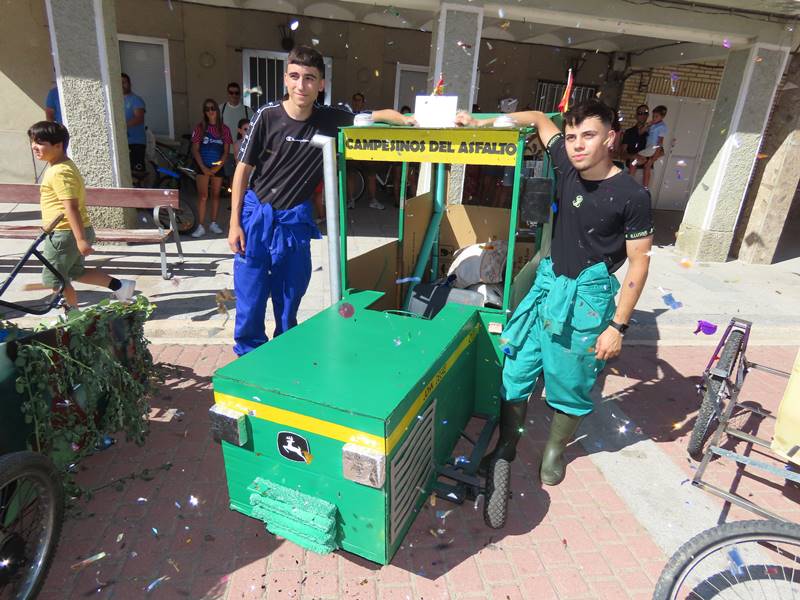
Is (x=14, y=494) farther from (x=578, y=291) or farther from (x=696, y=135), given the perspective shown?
(x=696, y=135)

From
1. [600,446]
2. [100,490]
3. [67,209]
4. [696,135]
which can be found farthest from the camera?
[696,135]

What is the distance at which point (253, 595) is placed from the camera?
2.44 meters

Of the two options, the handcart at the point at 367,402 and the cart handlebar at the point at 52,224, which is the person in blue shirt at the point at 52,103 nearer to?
the cart handlebar at the point at 52,224

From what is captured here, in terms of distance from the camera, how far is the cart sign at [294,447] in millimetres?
2314

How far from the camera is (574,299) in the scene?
296 centimetres

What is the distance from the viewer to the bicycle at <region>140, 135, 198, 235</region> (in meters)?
8.43

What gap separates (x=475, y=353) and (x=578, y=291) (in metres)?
0.83

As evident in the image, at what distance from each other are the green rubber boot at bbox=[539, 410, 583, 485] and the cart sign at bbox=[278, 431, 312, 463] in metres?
1.71

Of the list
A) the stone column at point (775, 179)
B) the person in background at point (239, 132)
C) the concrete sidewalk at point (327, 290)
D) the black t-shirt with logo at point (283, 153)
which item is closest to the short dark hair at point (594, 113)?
the black t-shirt with logo at point (283, 153)

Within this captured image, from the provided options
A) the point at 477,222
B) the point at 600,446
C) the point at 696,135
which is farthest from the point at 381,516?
the point at 696,135

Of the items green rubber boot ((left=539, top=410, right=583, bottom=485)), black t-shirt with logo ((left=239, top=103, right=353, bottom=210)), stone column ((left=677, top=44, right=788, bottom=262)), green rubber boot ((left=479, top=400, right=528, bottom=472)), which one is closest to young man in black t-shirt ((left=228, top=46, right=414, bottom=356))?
black t-shirt with logo ((left=239, top=103, right=353, bottom=210))

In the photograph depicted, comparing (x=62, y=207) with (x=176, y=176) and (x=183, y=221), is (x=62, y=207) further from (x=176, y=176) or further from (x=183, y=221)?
(x=176, y=176)

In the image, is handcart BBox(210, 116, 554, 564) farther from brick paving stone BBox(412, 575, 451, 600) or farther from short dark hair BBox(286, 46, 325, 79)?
short dark hair BBox(286, 46, 325, 79)

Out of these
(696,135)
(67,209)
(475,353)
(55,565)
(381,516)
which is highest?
(696,135)
